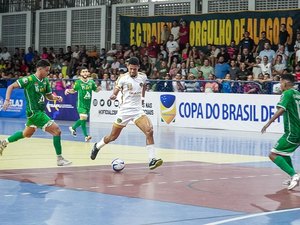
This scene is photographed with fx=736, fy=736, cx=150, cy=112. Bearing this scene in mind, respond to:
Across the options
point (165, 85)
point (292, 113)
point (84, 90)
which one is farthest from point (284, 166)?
point (165, 85)

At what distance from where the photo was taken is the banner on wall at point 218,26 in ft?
107

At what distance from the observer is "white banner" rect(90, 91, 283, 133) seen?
27.6m

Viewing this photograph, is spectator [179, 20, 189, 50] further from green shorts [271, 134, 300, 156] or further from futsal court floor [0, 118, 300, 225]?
green shorts [271, 134, 300, 156]

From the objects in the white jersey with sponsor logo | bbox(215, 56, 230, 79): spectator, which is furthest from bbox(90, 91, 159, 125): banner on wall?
the white jersey with sponsor logo

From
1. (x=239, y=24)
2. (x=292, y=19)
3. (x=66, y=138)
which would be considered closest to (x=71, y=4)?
(x=239, y=24)

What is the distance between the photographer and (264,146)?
21531 mm

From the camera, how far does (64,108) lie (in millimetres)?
35562

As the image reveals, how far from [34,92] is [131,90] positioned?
1984mm

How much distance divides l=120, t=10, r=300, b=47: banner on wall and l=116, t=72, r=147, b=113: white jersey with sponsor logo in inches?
673

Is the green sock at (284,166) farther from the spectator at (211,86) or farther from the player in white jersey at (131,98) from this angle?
the spectator at (211,86)

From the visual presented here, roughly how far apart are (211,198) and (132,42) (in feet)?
93.0

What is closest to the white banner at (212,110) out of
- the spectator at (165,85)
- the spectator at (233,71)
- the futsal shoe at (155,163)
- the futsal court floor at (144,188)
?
the spectator at (165,85)

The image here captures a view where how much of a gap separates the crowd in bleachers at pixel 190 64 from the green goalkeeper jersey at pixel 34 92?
12973 mm

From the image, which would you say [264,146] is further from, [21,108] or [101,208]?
[21,108]
